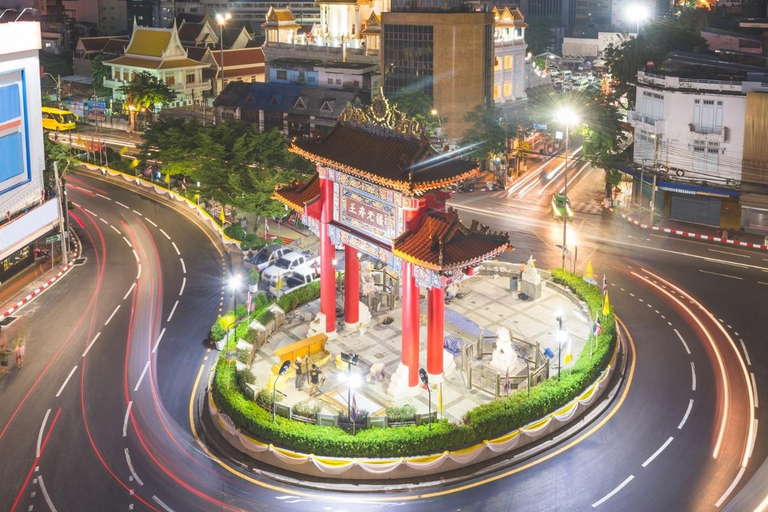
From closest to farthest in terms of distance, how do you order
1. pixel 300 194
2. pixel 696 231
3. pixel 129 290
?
pixel 300 194
pixel 129 290
pixel 696 231

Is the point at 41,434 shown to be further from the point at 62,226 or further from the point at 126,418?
the point at 62,226

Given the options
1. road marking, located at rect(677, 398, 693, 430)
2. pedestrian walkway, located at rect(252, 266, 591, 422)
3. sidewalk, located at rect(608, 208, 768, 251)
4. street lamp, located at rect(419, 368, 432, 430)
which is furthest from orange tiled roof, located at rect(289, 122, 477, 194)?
sidewalk, located at rect(608, 208, 768, 251)

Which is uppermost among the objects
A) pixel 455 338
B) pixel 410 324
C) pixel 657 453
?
pixel 410 324

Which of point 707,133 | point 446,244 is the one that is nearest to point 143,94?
point 707,133

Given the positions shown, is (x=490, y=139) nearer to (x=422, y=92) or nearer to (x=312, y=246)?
(x=422, y=92)

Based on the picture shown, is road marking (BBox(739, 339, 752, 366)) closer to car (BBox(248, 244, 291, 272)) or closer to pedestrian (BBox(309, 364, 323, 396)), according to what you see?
pedestrian (BBox(309, 364, 323, 396))

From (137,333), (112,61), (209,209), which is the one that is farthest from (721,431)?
(112,61)
